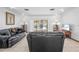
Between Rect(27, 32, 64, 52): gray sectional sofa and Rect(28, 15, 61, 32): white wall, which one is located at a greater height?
Rect(28, 15, 61, 32): white wall

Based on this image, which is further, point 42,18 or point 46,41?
point 42,18

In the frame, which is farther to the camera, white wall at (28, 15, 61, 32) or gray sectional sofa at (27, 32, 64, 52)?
white wall at (28, 15, 61, 32)

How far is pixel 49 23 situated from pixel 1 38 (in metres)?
8.31

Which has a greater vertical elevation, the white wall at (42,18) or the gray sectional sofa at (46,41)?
the white wall at (42,18)

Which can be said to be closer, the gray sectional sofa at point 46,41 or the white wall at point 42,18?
the gray sectional sofa at point 46,41

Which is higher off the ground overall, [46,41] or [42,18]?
[42,18]

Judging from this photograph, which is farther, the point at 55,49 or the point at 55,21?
the point at 55,21

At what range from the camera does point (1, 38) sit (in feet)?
15.5
